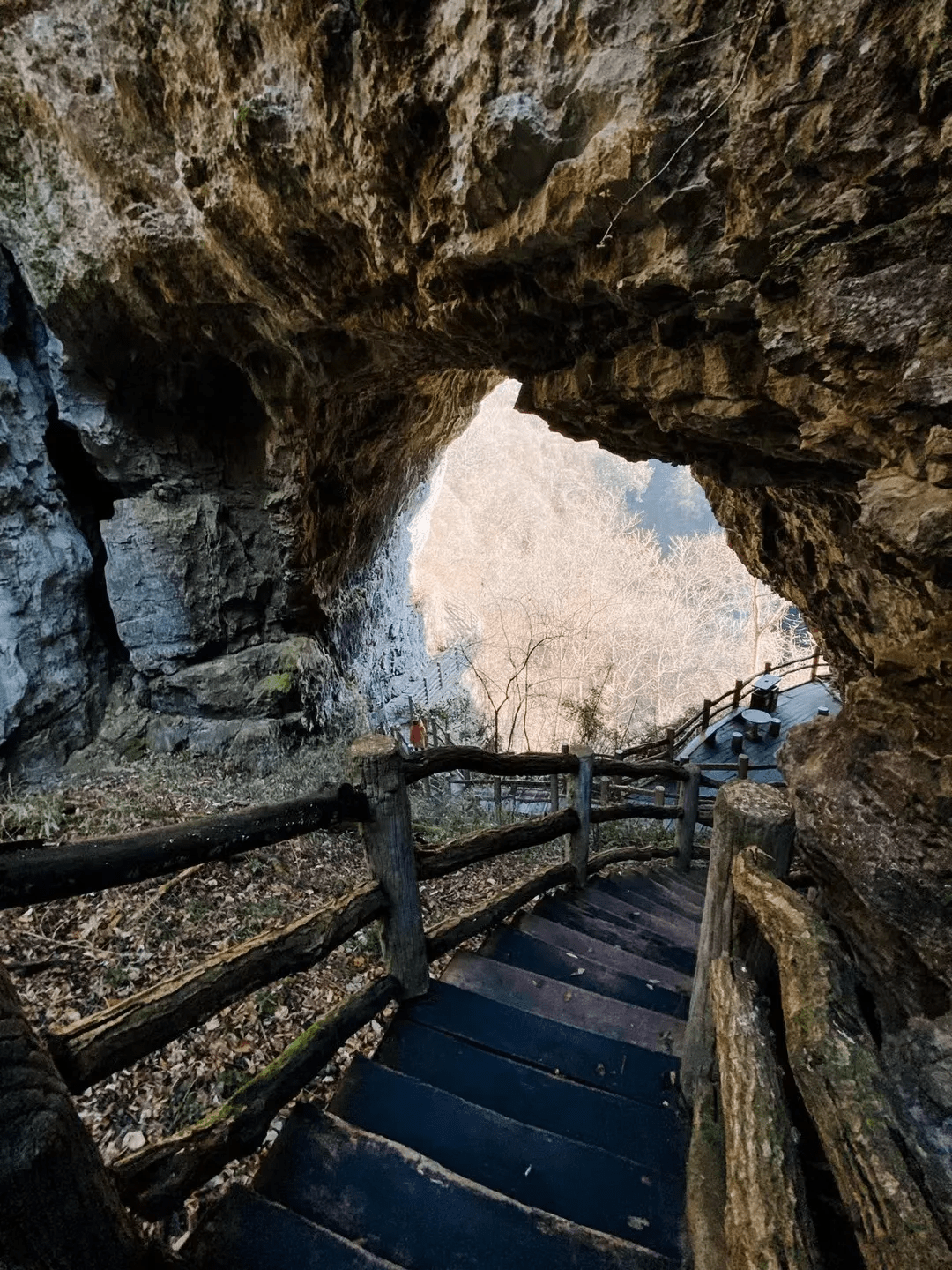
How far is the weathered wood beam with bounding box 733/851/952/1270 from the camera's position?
90 centimetres

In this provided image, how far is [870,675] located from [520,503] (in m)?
32.6

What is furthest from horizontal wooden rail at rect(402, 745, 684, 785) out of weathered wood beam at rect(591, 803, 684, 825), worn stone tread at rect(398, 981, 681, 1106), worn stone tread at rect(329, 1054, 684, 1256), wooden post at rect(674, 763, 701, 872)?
worn stone tread at rect(329, 1054, 684, 1256)

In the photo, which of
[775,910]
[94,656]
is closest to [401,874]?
[775,910]

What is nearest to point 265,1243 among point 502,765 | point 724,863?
point 724,863

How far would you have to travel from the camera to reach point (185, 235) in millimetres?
5812

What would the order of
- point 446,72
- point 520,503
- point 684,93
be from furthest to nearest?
point 520,503, point 446,72, point 684,93

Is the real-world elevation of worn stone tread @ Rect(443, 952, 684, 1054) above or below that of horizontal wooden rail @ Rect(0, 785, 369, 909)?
below

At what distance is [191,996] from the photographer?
1.69m

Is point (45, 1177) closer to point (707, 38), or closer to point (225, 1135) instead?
point (225, 1135)

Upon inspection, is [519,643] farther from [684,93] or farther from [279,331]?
[684,93]

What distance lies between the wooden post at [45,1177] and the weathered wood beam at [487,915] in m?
1.61

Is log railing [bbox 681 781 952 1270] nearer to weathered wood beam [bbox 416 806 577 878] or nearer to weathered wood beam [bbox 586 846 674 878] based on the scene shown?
weathered wood beam [bbox 416 806 577 878]

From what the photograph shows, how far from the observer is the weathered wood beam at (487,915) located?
9.06 ft

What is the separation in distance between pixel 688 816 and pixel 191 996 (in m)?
4.81
